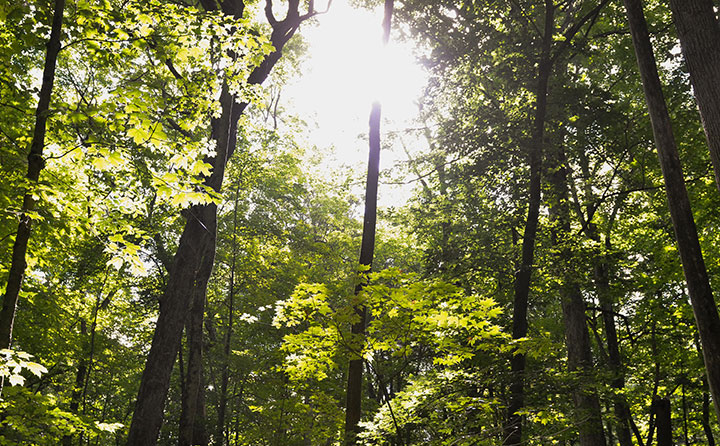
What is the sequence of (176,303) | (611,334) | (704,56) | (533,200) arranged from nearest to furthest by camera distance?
(704,56) → (176,303) → (533,200) → (611,334)

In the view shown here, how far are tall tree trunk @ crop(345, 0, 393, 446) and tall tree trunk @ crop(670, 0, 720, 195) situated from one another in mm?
3876

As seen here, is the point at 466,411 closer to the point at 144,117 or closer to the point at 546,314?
the point at 144,117

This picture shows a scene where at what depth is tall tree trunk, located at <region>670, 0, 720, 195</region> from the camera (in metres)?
4.13

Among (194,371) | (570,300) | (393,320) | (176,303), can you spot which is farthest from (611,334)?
(176,303)

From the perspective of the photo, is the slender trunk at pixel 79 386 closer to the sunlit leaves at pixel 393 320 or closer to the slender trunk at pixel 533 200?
the sunlit leaves at pixel 393 320

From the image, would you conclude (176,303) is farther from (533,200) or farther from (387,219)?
(533,200)

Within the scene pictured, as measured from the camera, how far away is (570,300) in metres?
9.88

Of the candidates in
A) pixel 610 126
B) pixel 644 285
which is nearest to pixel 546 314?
pixel 644 285

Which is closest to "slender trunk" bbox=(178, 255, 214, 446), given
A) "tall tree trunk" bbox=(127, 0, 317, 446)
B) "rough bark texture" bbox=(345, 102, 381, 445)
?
"tall tree trunk" bbox=(127, 0, 317, 446)

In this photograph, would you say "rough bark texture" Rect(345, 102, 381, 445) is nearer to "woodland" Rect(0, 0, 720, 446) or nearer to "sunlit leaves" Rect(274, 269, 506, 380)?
"woodland" Rect(0, 0, 720, 446)

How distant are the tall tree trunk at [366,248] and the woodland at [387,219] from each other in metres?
0.04

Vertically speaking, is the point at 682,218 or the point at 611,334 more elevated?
the point at 611,334

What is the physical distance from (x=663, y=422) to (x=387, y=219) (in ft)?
26.2

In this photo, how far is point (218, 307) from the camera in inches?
660
